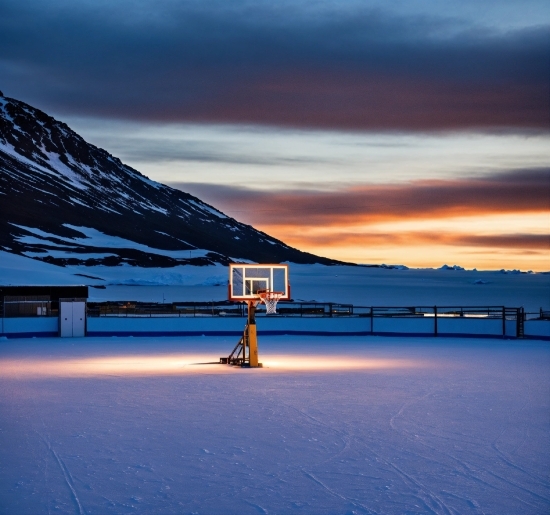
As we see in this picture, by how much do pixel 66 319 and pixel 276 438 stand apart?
27.3 m

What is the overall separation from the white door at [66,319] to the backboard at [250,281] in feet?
41.8

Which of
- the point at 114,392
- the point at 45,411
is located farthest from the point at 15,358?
the point at 45,411

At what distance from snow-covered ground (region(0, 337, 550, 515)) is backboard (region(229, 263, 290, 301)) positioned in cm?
273

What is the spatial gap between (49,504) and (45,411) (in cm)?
666

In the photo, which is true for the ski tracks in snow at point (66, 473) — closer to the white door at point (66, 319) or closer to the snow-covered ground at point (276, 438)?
the snow-covered ground at point (276, 438)

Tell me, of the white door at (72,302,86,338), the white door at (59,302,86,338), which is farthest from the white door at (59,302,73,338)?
the white door at (72,302,86,338)

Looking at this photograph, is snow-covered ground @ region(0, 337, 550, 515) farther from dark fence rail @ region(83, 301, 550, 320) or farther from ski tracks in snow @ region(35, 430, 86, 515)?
dark fence rail @ region(83, 301, 550, 320)

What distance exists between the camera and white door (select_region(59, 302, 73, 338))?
3788cm

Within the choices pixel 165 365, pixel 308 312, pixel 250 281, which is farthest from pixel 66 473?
pixel 308 312

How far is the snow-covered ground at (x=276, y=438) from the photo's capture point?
8867 mm

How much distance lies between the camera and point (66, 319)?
3825 centimetres

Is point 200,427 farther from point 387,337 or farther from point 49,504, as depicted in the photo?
point 387,337

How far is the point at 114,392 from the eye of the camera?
17.8m

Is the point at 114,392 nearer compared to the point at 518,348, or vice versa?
the point at 114,392
